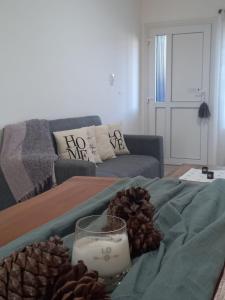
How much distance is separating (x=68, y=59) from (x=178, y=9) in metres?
2.14

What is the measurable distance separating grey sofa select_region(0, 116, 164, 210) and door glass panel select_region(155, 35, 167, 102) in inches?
62.7

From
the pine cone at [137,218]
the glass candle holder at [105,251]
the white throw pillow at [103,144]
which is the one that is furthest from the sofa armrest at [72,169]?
the glass candle holder at [105,251]

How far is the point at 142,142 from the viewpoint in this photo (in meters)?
3.77

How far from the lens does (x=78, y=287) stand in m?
0.47

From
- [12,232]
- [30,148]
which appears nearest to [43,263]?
[12,232]

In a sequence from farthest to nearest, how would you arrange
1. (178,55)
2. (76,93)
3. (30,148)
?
(178,55) → (76,93) → (30,148)

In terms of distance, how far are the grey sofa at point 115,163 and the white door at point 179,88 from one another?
150 cm

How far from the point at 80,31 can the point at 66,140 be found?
4.31ft

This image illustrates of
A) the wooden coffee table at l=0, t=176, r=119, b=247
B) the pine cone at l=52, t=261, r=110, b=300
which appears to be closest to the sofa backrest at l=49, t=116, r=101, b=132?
the wooden coffee table at l=0, t=176, r=119, b=247

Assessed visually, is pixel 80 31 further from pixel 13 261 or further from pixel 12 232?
pixel 13 261

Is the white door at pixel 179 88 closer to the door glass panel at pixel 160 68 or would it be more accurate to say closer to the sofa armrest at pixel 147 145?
the door glass panel at pixel 160 68

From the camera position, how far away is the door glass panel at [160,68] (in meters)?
5.08

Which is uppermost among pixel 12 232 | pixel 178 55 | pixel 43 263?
pixel 178 55

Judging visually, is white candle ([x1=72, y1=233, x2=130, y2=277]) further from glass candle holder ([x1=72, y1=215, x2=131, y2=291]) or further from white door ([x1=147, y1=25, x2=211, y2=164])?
white door ([x1=147, y1=25, x2=211, y2=164])
